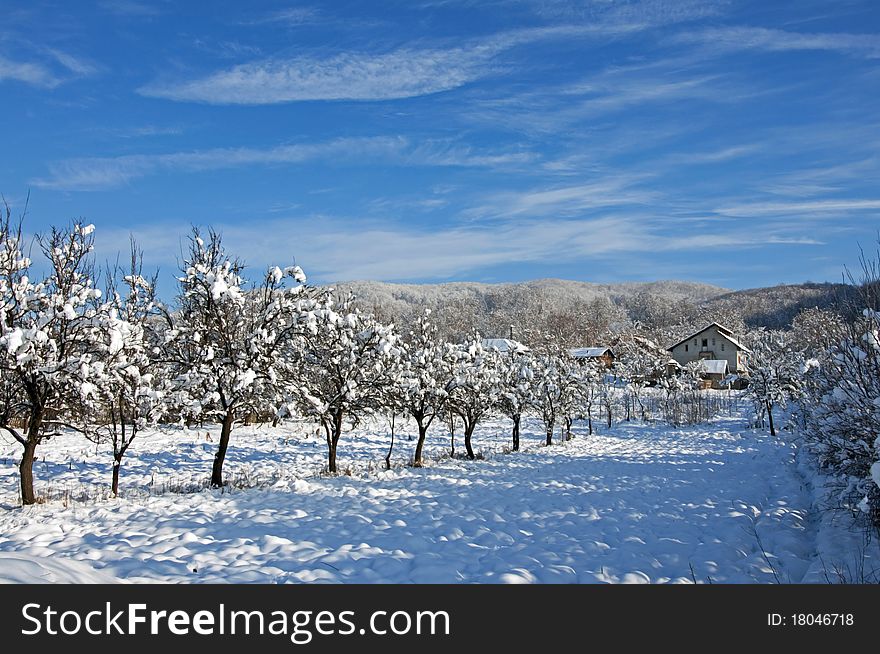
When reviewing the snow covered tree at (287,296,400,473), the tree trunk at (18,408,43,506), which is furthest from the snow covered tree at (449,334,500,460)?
the tree trunk at (18,408,43,506)

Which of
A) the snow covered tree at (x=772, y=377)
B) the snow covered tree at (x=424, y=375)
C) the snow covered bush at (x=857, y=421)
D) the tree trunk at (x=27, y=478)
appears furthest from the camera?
the snow covered tree at (x=772, y=377)

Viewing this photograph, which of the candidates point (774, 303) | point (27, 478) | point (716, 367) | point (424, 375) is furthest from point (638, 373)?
point (774, 303)

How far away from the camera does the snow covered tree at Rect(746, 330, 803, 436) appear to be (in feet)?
108

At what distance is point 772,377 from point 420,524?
3123 centimetres

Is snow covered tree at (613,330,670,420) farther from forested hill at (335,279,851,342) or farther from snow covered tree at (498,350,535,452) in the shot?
forested hill at (335,279,851,342)

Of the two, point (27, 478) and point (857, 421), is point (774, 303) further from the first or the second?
point (27, 478)

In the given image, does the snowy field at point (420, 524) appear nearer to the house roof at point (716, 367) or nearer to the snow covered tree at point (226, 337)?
the snow covered tree at point (226, 337)

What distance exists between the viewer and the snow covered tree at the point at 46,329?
9828 millimetres

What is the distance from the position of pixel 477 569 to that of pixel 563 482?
8.53 metres

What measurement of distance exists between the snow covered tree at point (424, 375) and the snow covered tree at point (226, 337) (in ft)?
17.6

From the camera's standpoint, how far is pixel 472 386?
20.7 m

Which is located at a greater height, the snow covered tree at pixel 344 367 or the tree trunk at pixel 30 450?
the snow covered tree at pixel 344 367

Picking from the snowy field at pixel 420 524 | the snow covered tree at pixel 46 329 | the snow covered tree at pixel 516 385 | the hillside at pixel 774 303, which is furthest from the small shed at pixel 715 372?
the snow covered tree at pixel 46 329

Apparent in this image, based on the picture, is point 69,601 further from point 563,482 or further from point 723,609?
point 563,482
